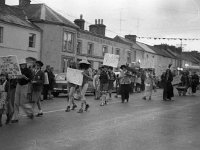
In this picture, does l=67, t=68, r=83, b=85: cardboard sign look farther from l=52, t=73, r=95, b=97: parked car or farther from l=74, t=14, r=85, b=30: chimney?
l=74, t=14, r=85, b=30: chimney

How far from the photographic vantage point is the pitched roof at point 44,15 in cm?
3808

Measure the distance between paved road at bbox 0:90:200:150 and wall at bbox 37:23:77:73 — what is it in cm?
2518

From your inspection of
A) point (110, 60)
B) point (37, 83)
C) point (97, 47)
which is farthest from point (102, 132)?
point (97, 47)

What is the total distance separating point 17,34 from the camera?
111 ft

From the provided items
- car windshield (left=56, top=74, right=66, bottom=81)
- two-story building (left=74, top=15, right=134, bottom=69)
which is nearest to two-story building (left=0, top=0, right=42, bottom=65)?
two-story building (left=74, top=15, right=134, bottom=69)

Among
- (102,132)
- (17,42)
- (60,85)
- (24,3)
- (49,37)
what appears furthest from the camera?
(24,3)

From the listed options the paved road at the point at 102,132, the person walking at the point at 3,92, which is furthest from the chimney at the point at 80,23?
the person walking at the point at 3,92

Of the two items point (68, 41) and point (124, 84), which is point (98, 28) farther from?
point (124, 84)

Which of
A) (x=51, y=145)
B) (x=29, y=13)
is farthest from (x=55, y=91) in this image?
(x=29, y=13)

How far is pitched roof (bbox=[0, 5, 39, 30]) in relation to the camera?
3317 centimetres

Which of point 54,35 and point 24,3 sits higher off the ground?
point 24,3

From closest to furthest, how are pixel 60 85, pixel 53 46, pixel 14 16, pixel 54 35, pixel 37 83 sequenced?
pixel 37 83
pixel 60 85
pixel 14 16
pixel 53 46
pixel 54 35

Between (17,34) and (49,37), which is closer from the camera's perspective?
(17,34)

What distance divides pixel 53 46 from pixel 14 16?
4.91 meters
